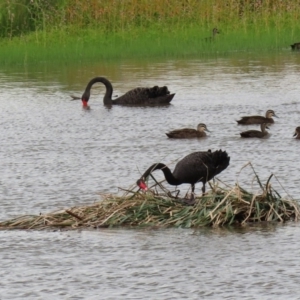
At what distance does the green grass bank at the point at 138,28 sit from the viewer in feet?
103

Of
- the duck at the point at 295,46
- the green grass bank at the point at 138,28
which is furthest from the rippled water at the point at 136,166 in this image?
the green grass bank at the point at 138,28

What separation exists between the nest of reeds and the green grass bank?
771 inches

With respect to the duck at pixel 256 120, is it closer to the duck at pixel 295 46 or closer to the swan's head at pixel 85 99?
the swan's head at pixel 85 99

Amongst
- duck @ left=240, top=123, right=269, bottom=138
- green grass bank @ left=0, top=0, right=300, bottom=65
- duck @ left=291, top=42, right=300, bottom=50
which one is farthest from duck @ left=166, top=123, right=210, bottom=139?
duck @ left=291, top=42, right=300, bottom=50

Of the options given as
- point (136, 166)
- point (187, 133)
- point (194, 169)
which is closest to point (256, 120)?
point (187, 133)

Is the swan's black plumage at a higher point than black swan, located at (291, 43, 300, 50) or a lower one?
lower

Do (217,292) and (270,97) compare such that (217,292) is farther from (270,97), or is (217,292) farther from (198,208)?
(270,97)

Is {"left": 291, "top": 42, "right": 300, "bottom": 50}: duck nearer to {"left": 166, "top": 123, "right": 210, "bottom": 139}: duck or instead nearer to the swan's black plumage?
the swan's black plumage

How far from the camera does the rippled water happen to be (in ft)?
30.1

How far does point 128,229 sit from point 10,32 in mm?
22427

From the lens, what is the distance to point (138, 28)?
3331 cm

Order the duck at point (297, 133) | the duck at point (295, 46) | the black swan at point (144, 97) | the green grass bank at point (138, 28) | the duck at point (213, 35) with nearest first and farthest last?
the duck at point (297, 133) → the black swan at point (144, 97) → the duck at point (295, 46) → the green grass bank at point (138, 28) → the duck at point (213, 35)

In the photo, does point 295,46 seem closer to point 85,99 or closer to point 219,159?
point 85,99

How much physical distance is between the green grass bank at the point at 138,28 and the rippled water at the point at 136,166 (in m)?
1.64
